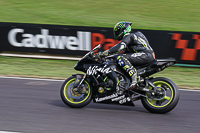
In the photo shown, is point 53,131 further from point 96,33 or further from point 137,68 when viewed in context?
point 96,33

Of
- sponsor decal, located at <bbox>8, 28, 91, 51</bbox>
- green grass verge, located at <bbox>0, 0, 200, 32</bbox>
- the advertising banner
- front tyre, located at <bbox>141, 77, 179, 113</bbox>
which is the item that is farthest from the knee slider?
green grass verge, located at <bbox>0, 0, 200, 32</bbox>

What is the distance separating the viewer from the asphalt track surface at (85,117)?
569cm

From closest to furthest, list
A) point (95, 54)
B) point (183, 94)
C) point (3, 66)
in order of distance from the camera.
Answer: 1. point (95, 54)
2. point (183, 94)
3. point (3, 66)

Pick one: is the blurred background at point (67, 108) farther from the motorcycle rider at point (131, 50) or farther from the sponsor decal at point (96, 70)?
the motorcycle rider at point (131, 50)

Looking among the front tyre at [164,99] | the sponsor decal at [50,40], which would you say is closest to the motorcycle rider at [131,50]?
the front tyre at [164,99]

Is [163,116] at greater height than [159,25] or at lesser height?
lesser

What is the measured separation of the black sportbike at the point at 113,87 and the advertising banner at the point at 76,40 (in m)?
5.88

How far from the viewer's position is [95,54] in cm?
659

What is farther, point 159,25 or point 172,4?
point 172,4

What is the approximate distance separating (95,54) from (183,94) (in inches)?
129

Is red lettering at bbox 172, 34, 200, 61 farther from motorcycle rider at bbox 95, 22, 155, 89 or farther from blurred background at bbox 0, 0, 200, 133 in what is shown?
motorcycle rider at bbox 95, 22, 155, 89

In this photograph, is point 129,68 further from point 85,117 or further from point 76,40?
point 76,40

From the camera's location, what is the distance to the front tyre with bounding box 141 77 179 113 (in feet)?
21.5

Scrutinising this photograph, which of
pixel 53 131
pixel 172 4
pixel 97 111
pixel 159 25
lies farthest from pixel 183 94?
pixel 172 4
